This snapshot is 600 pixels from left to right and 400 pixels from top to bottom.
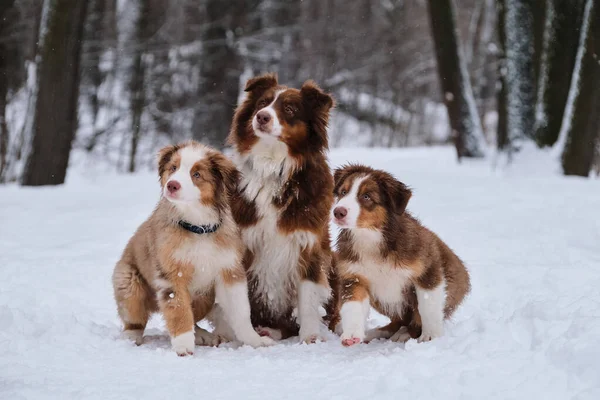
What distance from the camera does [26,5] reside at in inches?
805

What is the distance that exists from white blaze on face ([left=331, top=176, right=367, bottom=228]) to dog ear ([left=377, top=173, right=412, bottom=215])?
17 cm

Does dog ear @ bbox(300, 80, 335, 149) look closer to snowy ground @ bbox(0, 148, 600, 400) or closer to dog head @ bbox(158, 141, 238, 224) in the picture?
dog head @ bbox(158, 141, 238, 224)

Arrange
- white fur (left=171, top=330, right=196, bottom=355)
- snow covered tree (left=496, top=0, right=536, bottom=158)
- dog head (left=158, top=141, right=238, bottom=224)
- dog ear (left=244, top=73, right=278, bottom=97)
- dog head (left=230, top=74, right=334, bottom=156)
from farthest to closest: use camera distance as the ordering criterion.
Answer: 1. snow covered tree (left=496, top=0, right=536, bottom=158)
2. dog ear (left=244, top=73, right=278, bottom=97)
3. dog head (left=230, top=74, right=334, bottom=156)
4. dog head (left=158, top=141, right=238, bottom=224)
5. white fur (left=171, top=330, right=196, bottom=355)

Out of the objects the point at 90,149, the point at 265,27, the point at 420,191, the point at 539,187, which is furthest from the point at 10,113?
the point at 539,187

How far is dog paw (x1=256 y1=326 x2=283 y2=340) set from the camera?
5910 mm

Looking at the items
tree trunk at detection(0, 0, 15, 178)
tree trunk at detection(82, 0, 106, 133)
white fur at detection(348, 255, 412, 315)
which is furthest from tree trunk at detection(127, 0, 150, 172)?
white fur at detection(348, 255, 412, 315)

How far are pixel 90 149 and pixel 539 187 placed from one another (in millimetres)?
13886

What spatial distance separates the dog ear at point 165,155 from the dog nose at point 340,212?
147cm

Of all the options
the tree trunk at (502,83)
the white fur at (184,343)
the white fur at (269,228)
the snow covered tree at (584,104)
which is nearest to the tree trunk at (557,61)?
the snow covered tree at (584,104)

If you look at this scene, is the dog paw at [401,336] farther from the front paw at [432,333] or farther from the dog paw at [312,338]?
the dog paw at [312,338]

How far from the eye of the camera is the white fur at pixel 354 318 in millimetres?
4859

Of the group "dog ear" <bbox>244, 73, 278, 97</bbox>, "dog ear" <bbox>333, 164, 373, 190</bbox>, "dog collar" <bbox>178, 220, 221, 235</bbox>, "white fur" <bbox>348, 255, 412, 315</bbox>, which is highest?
"dog ear" <bbox>244, 73, 278, 97</bbox>

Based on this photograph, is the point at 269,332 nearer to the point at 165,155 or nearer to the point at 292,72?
the point at 165,155

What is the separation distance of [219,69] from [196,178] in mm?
16458
